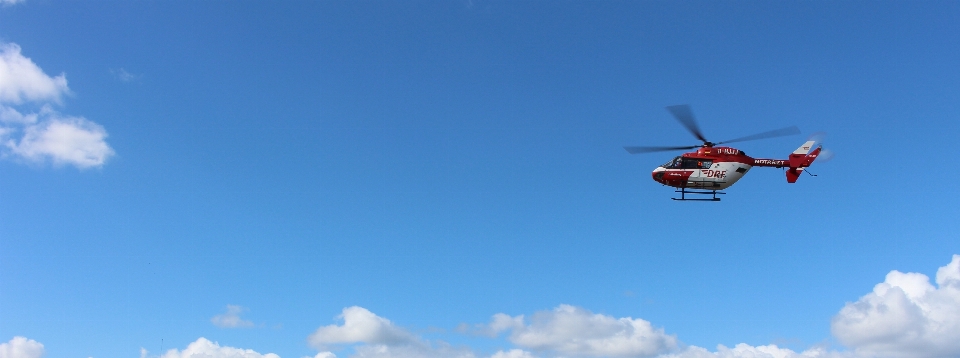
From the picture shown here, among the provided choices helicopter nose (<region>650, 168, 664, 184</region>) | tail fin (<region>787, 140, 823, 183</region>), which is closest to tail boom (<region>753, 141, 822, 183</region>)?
tail fin (<region>787, 140, 823, 183</region>)

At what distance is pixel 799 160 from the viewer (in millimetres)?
95562

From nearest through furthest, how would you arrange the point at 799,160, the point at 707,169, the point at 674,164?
the point at 707,169, the point at 674,164, the point at 799,160

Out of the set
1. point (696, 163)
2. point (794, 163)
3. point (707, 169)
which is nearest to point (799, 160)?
point (794, 163)

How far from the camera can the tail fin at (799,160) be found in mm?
95562

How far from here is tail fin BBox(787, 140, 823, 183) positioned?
95.6m

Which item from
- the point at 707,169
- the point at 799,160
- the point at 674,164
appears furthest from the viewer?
the point at 799,160

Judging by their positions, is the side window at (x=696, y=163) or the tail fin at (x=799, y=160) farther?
the tail fin at (x=799, y=160)

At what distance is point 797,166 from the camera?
314 ft

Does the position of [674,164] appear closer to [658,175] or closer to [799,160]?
[658,175]

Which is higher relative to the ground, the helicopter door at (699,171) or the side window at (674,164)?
the side window at (674,164)

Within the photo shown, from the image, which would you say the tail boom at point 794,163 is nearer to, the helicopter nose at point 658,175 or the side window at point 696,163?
the side window at point 696,163

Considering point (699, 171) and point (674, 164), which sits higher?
point (674, 164)

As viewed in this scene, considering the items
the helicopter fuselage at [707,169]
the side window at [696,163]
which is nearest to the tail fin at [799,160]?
the helicopter fuselage at [707,169]

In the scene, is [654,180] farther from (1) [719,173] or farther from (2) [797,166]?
(2) [797,166]
